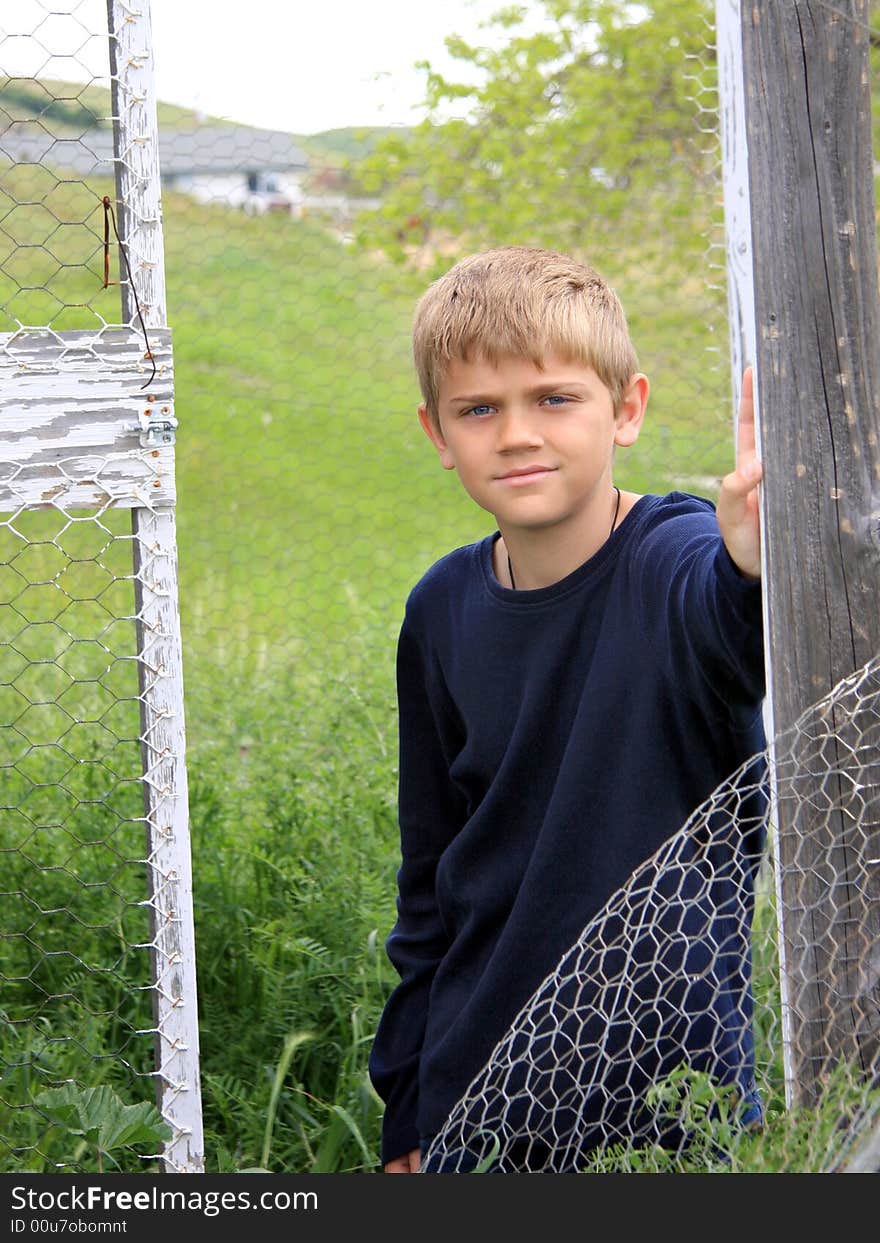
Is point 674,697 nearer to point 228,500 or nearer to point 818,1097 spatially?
point 818,1097

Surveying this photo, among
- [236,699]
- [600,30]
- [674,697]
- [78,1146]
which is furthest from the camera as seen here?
[600,30]

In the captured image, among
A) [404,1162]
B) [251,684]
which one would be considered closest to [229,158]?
[251,684]

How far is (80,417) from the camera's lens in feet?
6.45

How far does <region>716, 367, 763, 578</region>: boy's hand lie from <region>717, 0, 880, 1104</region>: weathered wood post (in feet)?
0.08

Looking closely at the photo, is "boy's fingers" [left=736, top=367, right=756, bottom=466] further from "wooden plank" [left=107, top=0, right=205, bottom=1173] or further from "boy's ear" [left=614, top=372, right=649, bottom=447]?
"wooden plank" [left=107, top=0, right=205, bottom=1173]

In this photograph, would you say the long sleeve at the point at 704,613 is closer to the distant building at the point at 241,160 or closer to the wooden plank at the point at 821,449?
the wooden plank at the point at 821,449

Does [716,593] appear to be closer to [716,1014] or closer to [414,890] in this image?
[716,1014]

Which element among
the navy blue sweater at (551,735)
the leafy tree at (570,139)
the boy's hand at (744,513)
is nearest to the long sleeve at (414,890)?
the navy blue sweater at (551,735)

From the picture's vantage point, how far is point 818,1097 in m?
1.55

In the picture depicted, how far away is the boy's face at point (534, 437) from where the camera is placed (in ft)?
5.73

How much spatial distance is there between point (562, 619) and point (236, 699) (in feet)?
7.78

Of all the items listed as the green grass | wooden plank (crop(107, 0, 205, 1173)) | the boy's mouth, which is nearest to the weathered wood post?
the green grass

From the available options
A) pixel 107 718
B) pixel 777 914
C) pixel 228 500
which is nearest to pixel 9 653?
pixel 107 718

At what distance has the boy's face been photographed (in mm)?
1747
